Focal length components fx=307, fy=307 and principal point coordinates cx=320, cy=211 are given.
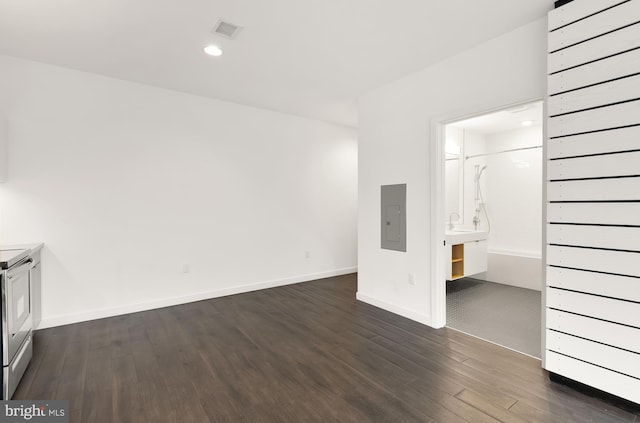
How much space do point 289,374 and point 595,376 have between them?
2.10m

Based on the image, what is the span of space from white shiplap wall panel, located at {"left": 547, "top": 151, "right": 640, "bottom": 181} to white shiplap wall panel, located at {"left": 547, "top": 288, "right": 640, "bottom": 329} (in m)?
0.81

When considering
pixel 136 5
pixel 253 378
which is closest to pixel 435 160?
pixel 253 378

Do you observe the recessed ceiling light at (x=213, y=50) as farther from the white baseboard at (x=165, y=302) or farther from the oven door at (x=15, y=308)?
the white baseboard at (x=165, y=302)

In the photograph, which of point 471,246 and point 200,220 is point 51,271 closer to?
point 200,220

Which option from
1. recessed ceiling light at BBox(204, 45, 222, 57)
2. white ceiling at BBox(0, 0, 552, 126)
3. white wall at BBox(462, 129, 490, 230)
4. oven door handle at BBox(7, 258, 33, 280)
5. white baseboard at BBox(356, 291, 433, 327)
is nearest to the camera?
oven door handle at BBox(7, 258, 33, 280)

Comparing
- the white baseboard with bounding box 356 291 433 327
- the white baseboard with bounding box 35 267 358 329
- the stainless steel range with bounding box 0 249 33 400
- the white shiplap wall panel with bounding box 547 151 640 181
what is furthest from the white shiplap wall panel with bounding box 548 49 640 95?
the white baseboard with bounding box 35 267 358 329

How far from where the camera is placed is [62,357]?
2.64 metres

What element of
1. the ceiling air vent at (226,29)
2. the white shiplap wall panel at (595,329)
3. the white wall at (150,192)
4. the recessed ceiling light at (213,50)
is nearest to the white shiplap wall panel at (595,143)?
the white shiplap wall panel at (595,329)

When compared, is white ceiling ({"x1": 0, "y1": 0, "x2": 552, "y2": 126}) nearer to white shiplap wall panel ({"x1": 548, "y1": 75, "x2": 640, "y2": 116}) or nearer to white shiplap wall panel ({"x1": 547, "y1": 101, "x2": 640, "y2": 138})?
white shiplap wall panel ({"x1": 548, "y1": 75, "x2": 640, "y2": 116})

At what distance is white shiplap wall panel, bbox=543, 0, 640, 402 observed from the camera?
1.91 meters

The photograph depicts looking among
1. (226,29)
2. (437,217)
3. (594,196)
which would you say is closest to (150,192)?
(226,29)

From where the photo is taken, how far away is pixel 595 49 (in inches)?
80.1

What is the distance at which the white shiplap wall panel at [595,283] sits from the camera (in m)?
1.90

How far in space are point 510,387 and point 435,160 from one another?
204 cm
